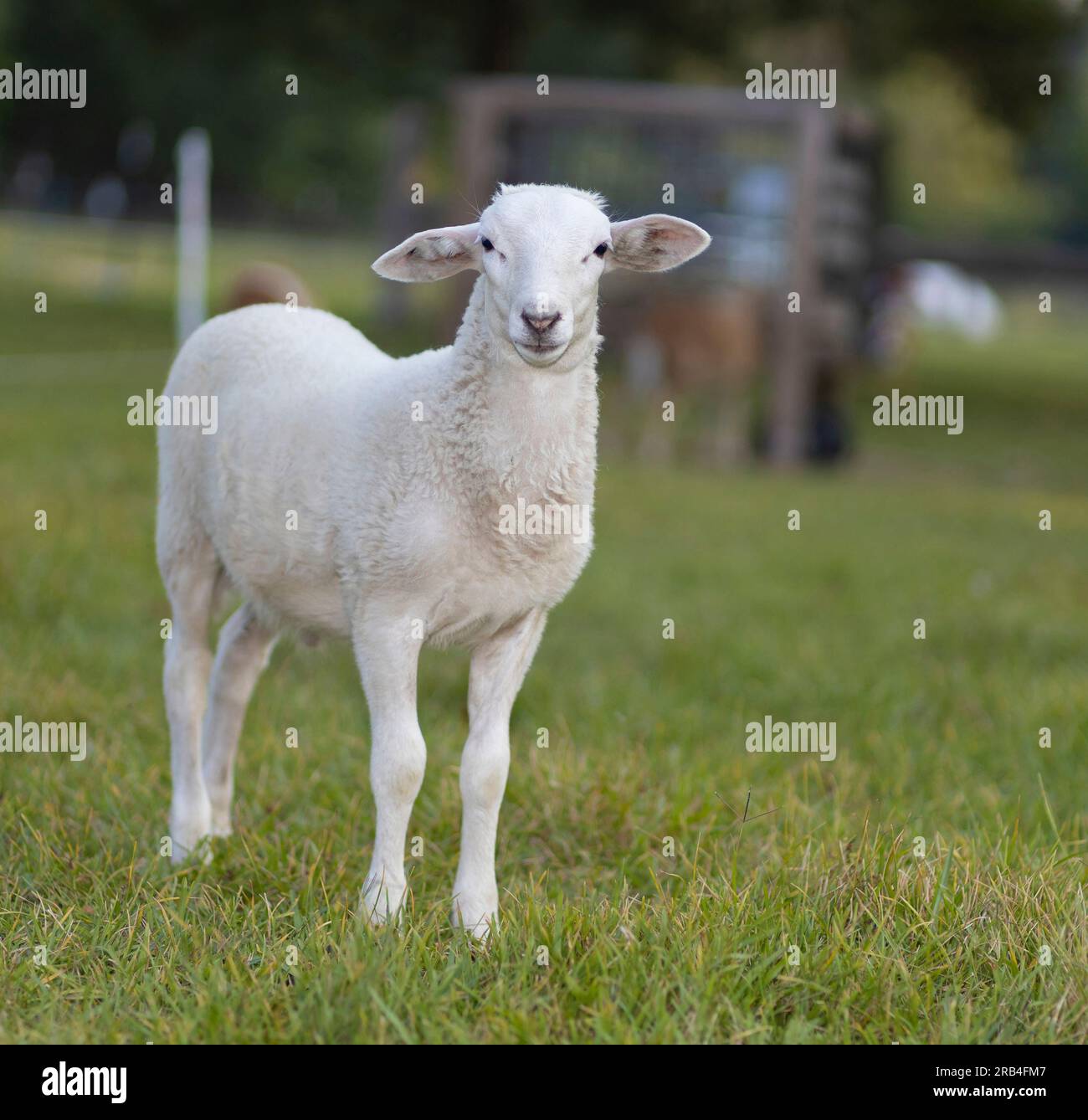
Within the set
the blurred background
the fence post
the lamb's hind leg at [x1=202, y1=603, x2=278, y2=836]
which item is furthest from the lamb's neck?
the fence post

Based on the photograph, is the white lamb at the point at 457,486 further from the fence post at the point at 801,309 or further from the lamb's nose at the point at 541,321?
the fence post at the point at 801,309

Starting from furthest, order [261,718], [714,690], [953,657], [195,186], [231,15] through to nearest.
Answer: [231,15] → [195,186] → [953,657] → [714,690] → [261,718]

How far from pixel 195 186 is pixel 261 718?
6282mm

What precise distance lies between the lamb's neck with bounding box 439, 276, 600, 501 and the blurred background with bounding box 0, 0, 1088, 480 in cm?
60

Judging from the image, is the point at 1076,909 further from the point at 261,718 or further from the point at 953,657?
the point at 953,657

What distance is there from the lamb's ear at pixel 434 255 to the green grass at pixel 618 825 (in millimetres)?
1320

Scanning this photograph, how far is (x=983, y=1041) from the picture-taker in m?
2.63

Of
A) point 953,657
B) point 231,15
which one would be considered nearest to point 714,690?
point 953,657

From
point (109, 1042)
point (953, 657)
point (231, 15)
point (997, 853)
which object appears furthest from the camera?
point (231, 15)

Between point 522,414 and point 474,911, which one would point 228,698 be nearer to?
point 474,911

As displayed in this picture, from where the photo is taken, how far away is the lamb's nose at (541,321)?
2861mm

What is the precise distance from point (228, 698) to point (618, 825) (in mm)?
1062

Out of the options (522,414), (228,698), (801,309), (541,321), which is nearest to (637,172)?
(801,309)

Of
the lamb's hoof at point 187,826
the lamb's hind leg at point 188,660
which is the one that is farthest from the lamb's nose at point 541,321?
the lamb's hoof at point 187,826
